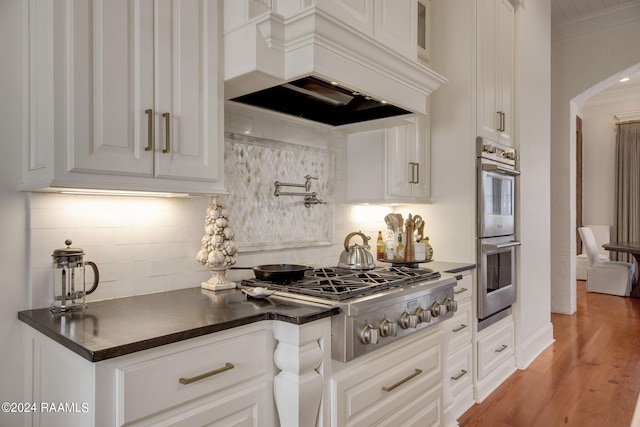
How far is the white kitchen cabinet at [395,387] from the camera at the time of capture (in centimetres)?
161

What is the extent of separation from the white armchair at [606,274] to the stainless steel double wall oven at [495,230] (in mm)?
4085

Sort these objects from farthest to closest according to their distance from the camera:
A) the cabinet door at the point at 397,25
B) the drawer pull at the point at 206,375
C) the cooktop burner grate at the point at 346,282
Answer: the cabinet door at the point at 397,25
the cooktop burner grate at the point at 346,282
the drawer pull at the point at 206,375

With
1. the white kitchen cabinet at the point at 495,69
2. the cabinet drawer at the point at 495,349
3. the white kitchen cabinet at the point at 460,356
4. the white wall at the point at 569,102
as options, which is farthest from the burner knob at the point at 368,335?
the white wall at the point at 569,102

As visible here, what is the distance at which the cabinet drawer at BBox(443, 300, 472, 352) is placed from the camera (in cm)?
263

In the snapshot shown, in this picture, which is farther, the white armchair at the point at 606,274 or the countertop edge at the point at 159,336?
the white armchair at the point at 606,274

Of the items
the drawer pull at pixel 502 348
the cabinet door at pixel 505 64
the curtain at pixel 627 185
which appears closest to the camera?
the drawer pull at pixel 502 348

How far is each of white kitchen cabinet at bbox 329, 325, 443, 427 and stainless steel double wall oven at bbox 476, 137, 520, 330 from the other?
39.2 inches

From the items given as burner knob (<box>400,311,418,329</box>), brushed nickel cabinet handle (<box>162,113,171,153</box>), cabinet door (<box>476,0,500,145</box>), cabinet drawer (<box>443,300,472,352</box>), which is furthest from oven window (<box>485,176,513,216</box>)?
brushed nickel cabinet handle (<box>162,113,171,153</box>)

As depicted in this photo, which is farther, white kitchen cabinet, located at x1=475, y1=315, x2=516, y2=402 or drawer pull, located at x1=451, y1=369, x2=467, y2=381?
white kitchen cabinet, located at x1=475, y1=315, x2=516, y2=402

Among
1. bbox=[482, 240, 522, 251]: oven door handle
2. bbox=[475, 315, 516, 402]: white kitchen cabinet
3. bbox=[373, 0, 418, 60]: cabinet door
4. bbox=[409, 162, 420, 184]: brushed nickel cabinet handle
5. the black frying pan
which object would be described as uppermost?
bbox=[373, 0, 418, 60]: cabinet door

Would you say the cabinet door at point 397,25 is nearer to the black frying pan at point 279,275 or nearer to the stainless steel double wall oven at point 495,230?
the stainless steel double wall oven at point 495,230

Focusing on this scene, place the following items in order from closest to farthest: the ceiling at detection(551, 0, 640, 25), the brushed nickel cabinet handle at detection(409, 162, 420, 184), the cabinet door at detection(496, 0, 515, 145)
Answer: the brushed nickel cabinet handle at detection(409, 162, 420, 184) → the cabinet door at detection(496, 0, 515, 145) → the ceiling at detection(551, 0, 640, 25)

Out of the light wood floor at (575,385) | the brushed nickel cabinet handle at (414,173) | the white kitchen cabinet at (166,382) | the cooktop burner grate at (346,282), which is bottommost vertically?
the light wood floor at (575,385)

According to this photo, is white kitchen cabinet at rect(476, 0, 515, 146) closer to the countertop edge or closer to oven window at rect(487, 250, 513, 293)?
oven window at rect(487, 250, 513, 293)
